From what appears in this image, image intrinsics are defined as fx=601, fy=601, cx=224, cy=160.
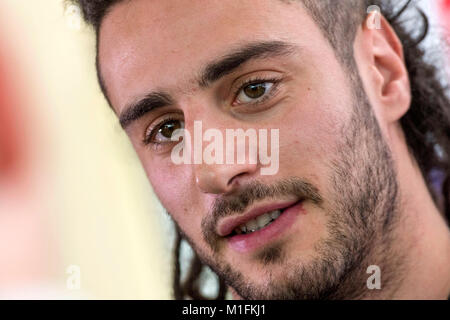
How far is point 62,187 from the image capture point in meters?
1.50

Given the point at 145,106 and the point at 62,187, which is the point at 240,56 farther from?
the point at 62,187

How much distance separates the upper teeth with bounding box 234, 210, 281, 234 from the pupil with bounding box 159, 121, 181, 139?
245mm

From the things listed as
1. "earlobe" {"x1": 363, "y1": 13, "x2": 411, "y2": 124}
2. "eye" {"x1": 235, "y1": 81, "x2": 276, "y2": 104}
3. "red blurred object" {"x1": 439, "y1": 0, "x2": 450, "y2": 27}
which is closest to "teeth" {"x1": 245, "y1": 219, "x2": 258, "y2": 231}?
"eye" {"x1": 235, "y1": 81, "x2": 276, "y2": 104}

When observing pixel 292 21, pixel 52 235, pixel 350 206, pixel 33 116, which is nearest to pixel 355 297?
pixel 350 206

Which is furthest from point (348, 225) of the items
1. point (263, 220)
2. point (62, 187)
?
point (62, 187)

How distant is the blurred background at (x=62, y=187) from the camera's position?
148 cm

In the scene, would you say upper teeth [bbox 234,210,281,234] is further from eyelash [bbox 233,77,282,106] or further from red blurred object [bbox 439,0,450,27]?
red blurred object [bbox 439,0,450,27]

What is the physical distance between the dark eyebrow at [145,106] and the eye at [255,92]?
0.45 ft

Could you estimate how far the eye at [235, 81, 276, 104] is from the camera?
3.81 feet

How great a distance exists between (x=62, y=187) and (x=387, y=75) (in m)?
0.82

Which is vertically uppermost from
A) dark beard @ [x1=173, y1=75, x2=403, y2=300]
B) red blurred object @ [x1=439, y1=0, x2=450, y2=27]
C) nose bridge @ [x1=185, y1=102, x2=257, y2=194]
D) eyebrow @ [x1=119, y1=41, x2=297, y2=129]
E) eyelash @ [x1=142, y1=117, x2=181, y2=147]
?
red blurred object @ [x1=439, y1=0, x2=450, y2=27]

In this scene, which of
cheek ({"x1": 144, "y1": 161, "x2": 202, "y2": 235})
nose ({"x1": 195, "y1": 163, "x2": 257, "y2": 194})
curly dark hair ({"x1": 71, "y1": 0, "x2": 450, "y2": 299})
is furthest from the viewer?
curly dark hair ({"x1": 71, "y1": 0, "x2": 450, "y2": 299})
